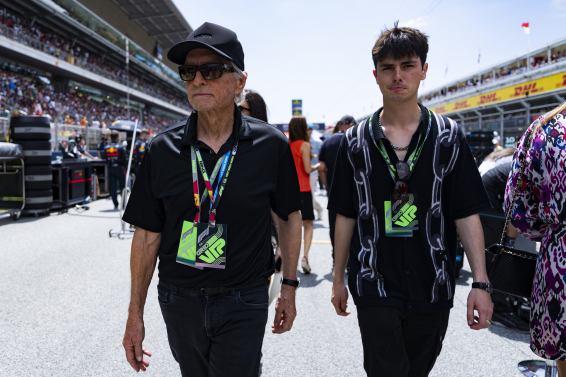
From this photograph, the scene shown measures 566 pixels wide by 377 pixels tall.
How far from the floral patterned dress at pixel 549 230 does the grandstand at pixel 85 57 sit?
1400 cm

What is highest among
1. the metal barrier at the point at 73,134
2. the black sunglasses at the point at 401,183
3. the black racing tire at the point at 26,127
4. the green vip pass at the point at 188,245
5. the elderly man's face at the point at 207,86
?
the metal barrier at the point at 73,134

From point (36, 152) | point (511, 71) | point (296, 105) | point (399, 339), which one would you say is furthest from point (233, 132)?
point (296, 105)

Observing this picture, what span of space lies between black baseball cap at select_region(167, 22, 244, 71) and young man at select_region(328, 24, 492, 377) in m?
0.70

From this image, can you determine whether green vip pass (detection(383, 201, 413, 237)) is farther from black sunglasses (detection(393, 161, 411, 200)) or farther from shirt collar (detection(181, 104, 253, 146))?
shirt collar (detection(181, 104, 253, 146))

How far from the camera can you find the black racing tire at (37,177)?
9832 millimetres

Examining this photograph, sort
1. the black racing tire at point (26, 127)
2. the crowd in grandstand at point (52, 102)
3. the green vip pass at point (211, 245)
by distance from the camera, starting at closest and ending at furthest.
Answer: the green vip pass at point (211, 245) < the black racing tire at point (26, 127) < the crowd in grandstand at point (52, 102)

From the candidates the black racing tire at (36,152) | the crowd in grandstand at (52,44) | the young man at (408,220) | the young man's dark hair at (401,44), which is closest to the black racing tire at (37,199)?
the black racing tire at (36,152)

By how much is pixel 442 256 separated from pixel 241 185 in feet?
3.16

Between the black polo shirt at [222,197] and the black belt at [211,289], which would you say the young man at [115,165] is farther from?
the black belt at [211,289]

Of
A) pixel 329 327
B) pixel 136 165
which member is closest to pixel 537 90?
pixel 136 165

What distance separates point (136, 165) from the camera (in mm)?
12211

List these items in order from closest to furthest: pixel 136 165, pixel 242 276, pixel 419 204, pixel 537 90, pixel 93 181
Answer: pixel 242 276
pixel 419 204
pixel 136 165
pixel 93 181
pixel 537 90

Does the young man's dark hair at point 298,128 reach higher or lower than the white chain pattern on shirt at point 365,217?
higher

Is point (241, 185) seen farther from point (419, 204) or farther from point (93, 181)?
point (93, 181)
